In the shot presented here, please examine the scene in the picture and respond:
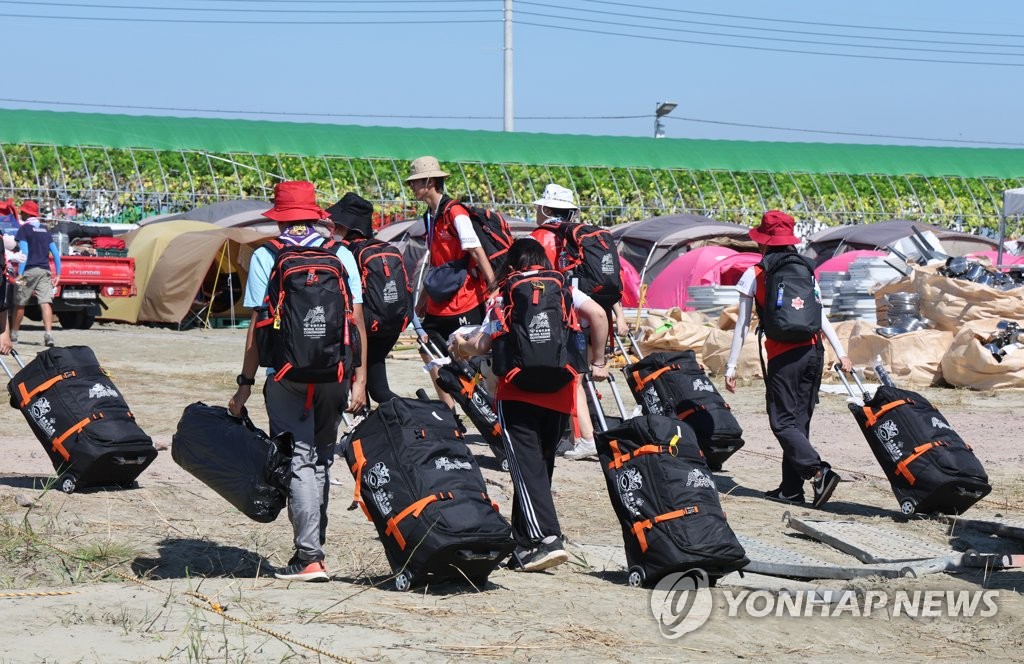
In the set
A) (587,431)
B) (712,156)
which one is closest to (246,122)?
(712,156)

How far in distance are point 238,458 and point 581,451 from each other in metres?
3.71

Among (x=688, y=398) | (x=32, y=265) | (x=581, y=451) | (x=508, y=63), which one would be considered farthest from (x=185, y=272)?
(x=508, y=63)

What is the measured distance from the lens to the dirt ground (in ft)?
14.9

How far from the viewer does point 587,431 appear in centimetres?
935

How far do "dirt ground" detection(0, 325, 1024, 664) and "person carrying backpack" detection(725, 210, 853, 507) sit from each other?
0.86ft

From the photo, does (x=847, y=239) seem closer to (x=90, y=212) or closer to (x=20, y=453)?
(x=90, y=212)

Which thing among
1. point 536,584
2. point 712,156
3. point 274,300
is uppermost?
point 712,156

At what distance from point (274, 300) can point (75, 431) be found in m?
2.62

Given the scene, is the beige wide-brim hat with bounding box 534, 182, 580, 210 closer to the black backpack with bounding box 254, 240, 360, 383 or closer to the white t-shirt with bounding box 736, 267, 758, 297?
the white t-shirt with bounding box 736, 267, 758, 297

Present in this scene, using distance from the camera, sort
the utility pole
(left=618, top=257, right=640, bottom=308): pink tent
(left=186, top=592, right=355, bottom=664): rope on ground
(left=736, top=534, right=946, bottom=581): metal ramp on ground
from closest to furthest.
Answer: (left=186, top=592, right=355, bottom=664): rope on ground < (left=736, top=534, right=946, bottom=581): metal ramp on ground < (left=618, top=257, right=640, bottom=308): pink tent < the utility pole

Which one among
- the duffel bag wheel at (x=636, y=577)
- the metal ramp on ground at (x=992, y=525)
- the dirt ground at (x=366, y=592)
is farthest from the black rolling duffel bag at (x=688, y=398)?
the duffel bag wheel at (x=636, y=577)

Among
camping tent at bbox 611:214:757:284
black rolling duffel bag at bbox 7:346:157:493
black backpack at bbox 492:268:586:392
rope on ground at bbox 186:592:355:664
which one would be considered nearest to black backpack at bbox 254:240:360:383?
black backpack at bbox 492:268:586:392

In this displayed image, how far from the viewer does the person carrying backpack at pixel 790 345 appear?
8.02 metres

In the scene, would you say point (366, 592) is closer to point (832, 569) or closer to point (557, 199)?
point (832, 569)
